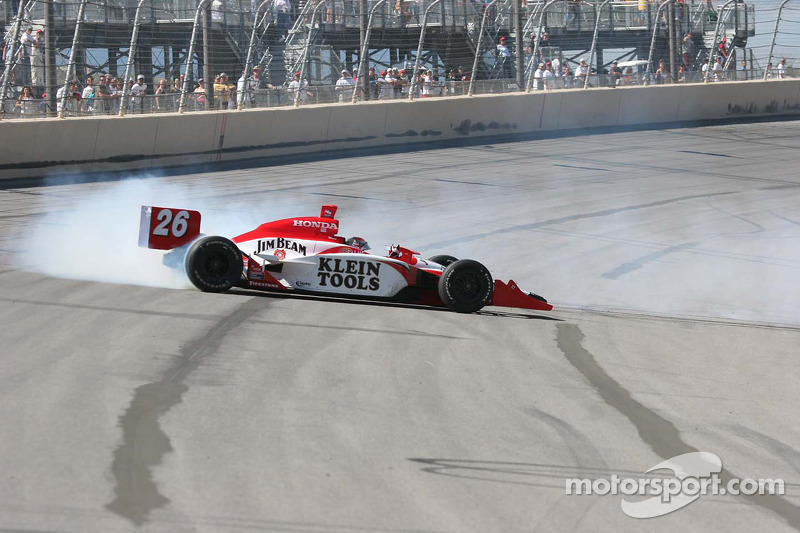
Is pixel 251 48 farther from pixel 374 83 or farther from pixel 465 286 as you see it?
pixel 465 286

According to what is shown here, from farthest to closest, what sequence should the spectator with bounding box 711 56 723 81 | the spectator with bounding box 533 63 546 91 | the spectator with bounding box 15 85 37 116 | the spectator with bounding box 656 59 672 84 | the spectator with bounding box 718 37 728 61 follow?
the spectator with bounding box 711 56 723 81
the spectator with bounding box 718 37 728 61
the spectator with bounding box 656 59 672 84
the spectator with bounding box 533 63 546 91
the spectator with bounding box 15 85 37 116

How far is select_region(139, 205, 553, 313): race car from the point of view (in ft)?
31.0

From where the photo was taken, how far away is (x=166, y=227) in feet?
31.7

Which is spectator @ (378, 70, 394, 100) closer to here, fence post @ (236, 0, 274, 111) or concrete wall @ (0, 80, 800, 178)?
concrete wall @ (0, 80, 800, 178)

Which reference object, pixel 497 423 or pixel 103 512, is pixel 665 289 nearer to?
pixel 497 423

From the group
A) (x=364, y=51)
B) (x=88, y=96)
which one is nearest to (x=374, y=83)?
(x=364, y=51)

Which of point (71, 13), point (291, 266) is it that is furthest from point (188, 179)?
point (291, 266)

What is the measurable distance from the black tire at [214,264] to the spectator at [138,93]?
9659mm

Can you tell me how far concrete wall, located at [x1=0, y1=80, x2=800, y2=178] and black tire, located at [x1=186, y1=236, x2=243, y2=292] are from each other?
8.94 metres

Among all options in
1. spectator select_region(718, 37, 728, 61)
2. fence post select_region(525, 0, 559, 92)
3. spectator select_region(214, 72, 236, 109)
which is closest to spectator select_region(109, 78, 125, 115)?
spectator select_region(214, 72, 236, 109)

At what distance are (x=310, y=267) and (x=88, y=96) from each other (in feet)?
32.5

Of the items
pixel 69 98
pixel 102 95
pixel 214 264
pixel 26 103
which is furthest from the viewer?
pixel 102 95

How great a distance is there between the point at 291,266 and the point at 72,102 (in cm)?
968

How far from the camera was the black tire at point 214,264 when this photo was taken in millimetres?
9344
